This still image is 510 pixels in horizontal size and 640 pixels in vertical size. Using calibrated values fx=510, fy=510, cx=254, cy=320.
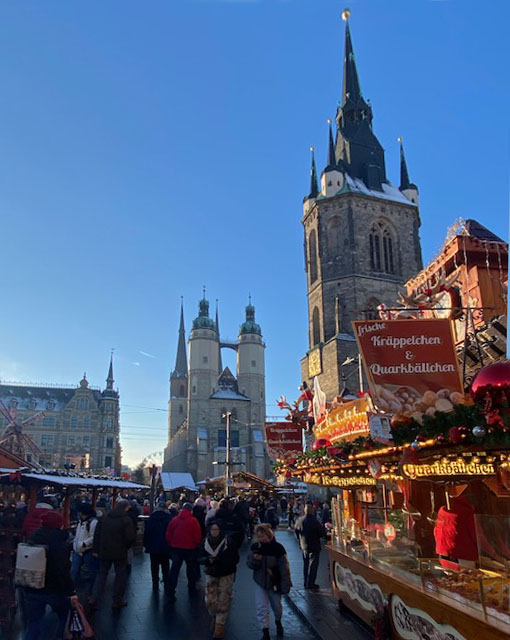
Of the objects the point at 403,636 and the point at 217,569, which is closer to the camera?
the point at 403,636

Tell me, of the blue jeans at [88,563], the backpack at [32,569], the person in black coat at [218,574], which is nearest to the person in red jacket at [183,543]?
the blue jeans at [88,563]

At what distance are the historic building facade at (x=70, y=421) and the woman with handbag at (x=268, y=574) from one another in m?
61.9

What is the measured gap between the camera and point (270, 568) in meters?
6.75

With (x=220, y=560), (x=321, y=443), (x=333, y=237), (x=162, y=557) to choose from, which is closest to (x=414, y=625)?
(x=220, y=560)

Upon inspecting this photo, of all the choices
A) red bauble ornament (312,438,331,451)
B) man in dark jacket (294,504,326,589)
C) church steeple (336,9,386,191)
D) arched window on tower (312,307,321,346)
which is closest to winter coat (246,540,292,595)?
red bauble ornament (312,438,331,451)

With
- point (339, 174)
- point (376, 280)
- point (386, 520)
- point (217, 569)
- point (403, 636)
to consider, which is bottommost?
point (403, 636)

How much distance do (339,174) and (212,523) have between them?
125 feet

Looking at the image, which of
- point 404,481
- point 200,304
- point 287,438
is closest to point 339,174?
point 287,438

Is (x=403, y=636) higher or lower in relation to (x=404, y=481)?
lower

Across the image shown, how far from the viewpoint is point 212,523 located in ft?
22.3

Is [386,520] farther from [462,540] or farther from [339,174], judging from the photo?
[339,174]

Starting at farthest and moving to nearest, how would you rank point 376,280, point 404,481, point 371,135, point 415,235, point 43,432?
point 43,432, point 371,135, point 415,235, point 376,280, point 404,481

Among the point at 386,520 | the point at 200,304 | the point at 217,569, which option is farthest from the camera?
the point at 200,304

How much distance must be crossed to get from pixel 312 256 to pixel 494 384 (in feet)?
120
